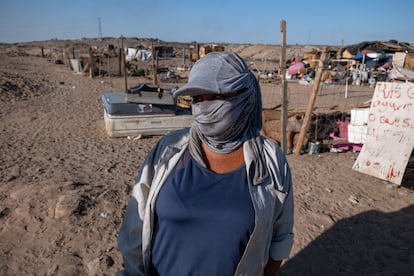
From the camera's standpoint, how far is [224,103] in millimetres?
1484

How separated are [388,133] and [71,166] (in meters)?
5.40

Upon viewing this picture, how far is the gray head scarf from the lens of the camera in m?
1.39

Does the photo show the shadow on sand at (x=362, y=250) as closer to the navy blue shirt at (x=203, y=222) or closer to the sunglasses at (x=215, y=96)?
the navy blue shirt at (x=203, y=222)

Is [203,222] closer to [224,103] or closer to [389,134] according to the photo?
[224,103]

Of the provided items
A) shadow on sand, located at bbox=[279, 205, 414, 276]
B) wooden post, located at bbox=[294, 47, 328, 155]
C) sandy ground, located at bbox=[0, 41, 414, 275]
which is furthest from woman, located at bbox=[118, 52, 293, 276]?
wooden post, located at bbox=[294, 47, 328, 155]

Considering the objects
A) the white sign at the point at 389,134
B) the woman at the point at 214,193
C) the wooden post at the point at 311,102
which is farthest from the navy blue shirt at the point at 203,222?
the wooden post at the point at 311,102

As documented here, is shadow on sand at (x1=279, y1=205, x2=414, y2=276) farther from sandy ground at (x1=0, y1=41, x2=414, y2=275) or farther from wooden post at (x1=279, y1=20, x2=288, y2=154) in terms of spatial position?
wooden post at (x1=279, y1=20, x2=288, y2=154)

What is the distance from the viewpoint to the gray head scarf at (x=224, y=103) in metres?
1.39

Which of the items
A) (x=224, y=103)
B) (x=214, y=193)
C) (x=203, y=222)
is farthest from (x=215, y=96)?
(x=203, y=222)

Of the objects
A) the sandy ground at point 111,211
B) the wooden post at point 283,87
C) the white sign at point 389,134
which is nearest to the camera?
the sandy ground at point 111,211

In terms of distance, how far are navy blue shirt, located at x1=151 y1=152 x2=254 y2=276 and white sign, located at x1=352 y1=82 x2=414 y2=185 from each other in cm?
464

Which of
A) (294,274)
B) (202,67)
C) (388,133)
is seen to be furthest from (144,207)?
(388,133)

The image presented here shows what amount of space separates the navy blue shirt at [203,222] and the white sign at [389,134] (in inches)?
183

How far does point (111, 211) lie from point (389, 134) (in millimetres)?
4469
